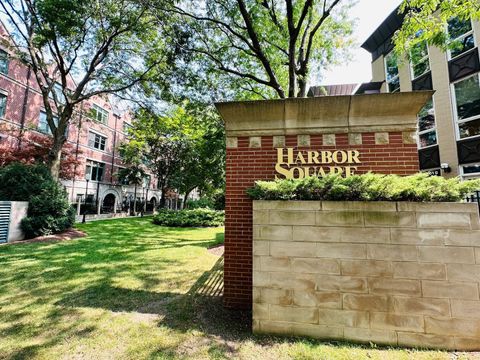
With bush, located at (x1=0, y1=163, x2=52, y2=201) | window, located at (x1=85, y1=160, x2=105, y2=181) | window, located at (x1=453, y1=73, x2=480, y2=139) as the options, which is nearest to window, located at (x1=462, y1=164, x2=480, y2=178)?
window, located at (x1=453, y1=73, x2=480, y2=139)

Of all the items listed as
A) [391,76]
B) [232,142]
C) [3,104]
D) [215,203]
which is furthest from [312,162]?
[215,203]

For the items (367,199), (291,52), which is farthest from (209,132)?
(367,199)

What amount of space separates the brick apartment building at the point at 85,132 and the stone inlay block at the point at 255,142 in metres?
15.4

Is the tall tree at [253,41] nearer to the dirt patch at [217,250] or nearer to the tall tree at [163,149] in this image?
the dirt patch at [217,250]

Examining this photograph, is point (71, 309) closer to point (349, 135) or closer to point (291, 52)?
point (349, 135)

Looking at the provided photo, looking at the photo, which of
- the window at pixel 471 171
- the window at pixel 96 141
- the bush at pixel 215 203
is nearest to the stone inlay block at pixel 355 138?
the window at pixel 471 171

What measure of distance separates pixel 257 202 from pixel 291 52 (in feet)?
22.6

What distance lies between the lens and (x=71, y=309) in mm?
4121

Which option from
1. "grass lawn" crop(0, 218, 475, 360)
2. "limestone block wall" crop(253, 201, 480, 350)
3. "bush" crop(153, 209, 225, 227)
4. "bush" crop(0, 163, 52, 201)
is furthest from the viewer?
"bush" crop(153, 209, 225, 227)

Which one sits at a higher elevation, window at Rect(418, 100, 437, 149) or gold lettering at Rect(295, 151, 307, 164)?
window at Rect(418, 100, 437, 149)

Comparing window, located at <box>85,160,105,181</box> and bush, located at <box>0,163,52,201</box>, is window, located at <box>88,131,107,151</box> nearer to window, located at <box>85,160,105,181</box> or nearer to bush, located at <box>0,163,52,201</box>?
window, located at <box>85,160,105,181</box>

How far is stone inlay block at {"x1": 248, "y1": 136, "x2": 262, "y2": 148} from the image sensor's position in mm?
4617

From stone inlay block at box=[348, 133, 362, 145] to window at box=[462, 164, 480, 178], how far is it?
10.7 m

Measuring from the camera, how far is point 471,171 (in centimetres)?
1125
